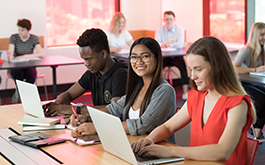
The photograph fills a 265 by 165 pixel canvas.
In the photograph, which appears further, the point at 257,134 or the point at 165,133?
the point at 257,134

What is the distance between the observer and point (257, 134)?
12.9 feet

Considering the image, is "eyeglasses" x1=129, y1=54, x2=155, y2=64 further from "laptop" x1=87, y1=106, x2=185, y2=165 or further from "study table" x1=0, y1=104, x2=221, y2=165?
"laptop" x1=87, y1=106, x2=185, y2=165

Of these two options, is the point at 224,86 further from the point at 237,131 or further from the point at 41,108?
the point at 41,108

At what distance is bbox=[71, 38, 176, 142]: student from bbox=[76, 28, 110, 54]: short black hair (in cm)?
43

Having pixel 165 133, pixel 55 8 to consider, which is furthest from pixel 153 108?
pixel 55 8

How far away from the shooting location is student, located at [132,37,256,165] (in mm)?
1639

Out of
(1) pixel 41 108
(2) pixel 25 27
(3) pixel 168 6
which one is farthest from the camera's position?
(3) pixel 168 6

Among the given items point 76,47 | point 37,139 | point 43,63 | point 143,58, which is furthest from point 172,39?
point 37,139

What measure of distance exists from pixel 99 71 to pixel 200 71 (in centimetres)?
119

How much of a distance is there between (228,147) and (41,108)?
1267mm

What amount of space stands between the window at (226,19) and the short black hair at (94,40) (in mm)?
4270

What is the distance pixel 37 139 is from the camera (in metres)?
1.97

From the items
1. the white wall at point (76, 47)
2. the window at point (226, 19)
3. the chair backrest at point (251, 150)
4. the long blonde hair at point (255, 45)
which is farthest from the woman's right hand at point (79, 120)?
the window at point (226, 19)

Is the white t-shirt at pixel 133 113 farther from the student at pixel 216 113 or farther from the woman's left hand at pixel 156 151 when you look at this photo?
the woman's left hand at pixel 156 151
